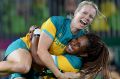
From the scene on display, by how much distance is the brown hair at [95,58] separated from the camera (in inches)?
245

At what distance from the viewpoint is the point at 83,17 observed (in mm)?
6117

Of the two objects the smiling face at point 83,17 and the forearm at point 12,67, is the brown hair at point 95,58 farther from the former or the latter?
the forearm at point 12,67

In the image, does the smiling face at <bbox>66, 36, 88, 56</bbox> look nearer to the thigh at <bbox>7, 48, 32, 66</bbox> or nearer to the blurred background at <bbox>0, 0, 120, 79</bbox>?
the thigh at <bbox>7, 48, 32, 66</bbox>

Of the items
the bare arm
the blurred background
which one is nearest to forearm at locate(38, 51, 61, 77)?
the bare arm

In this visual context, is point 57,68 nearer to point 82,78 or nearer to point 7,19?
point 82,78

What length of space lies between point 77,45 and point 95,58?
286mm

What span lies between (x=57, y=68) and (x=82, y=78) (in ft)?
1.01

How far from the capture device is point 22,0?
999cm

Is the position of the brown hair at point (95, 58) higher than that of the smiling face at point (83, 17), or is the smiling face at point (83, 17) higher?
the smiling face at point (83, 17)

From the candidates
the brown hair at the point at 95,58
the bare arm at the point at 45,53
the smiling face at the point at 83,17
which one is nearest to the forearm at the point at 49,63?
the bare arm at the point at 45,53

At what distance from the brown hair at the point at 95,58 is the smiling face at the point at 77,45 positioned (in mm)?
45

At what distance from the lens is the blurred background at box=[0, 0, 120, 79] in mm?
→ 9609

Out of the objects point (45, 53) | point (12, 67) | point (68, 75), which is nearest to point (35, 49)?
point (45, 53)

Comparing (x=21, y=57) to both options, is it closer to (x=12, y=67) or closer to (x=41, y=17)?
(x=12, y=67)
